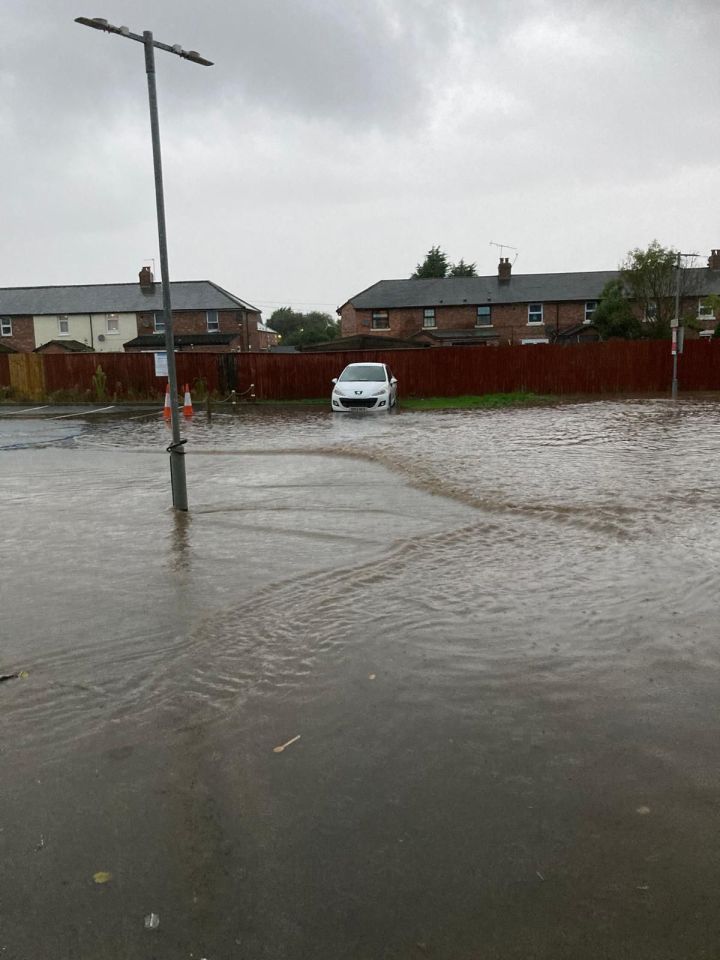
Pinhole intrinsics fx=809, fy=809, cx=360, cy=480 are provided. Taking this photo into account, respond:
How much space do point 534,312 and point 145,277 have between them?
1028 inches

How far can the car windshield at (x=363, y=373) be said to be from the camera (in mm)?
23906

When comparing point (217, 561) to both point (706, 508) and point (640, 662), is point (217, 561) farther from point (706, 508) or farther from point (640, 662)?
point (706, 508)

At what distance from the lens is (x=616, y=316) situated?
4425 centimetres

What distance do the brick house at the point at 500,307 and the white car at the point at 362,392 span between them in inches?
1048

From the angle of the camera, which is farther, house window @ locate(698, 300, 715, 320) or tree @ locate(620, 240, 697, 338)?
house window @ locate(698, 300, 715, 320)

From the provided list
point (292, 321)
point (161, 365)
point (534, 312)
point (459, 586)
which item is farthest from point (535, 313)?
point (292, 321)

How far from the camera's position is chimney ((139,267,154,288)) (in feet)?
180

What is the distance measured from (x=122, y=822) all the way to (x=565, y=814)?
1.73 meters

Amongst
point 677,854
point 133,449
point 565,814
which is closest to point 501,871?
point 565,814

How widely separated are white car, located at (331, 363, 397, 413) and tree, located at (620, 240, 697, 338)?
24766 mm

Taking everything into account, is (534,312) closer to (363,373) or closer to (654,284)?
(654,284)

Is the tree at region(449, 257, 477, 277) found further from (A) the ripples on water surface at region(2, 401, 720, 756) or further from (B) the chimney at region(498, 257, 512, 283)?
(A) the ripples on water surface at region(2, 401, 720, 756)

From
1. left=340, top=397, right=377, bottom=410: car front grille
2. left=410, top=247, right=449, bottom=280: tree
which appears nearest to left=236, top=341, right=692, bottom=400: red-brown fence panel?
left=340, top=397, right=377, bottom=410: car front grille

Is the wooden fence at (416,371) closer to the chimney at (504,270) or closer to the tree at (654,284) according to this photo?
the tree at (654,284)
